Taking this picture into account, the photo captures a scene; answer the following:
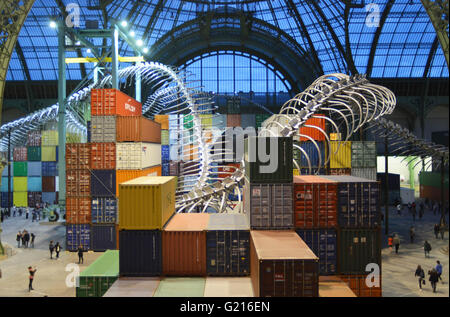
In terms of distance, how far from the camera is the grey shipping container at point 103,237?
97.9ft

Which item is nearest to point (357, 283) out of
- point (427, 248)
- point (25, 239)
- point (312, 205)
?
point (312, 205)

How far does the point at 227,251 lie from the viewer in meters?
15.0

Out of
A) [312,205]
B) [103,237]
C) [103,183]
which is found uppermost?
[103,183]

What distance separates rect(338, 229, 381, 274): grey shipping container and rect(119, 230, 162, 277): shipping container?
25.3 ft

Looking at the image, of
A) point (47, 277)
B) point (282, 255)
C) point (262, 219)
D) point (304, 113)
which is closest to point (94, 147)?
point (47, 277)

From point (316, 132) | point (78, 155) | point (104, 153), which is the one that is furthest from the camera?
point (316, 132)

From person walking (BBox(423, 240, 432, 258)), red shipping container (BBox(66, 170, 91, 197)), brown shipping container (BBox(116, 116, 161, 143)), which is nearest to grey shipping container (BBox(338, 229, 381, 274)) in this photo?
person walking (BBox(423, 240, 432, 258))

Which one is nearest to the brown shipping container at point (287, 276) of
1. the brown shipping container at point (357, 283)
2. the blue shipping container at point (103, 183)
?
the brown shipping container at point (357, 283)

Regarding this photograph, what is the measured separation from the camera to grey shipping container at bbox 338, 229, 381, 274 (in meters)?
16.5

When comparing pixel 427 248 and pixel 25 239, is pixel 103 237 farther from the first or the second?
pixel 427 248

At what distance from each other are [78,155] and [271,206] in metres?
19.5

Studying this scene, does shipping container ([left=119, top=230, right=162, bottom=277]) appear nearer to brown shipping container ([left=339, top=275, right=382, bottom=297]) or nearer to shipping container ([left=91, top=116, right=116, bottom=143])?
brown shipping container ([left=339, top=275, right=382, bottom=297])

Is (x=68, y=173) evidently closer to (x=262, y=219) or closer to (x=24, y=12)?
(x=24, y=12)
